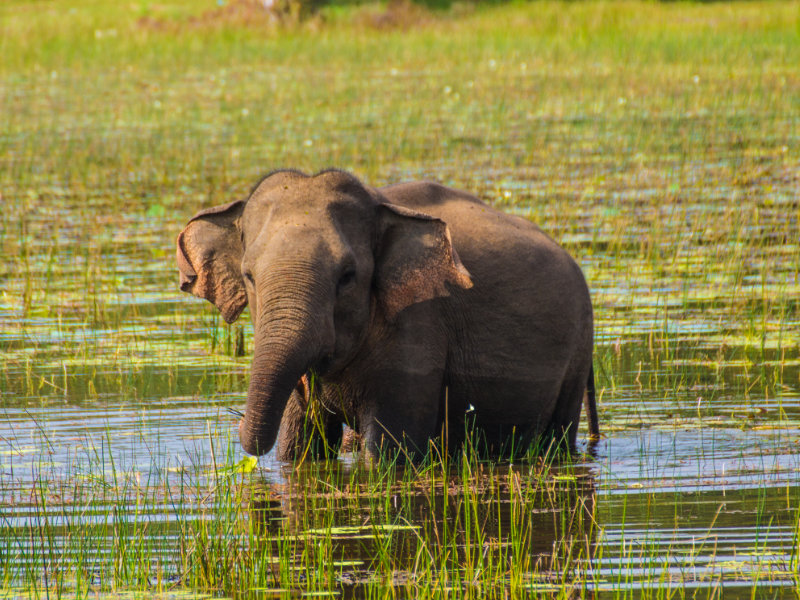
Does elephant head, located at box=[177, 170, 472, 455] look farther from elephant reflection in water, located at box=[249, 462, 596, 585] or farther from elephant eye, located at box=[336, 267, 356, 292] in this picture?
elephant reflection in water, located at box=[249, 462, 596, 585]

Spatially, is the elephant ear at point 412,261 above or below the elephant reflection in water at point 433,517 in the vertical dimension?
above

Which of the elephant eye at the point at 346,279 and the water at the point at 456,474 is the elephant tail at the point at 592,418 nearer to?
the water at the point at 456,474

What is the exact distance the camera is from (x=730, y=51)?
31.8 m

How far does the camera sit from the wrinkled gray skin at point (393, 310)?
717cm

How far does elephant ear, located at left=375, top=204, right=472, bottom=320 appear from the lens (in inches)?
307

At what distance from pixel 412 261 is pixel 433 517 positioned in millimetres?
1713

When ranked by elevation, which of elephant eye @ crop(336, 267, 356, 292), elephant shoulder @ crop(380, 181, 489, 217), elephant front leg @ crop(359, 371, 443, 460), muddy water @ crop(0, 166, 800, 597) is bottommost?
muddy water @ crop(0, 166, 800, 597)

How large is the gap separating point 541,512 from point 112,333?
5356 millimetres

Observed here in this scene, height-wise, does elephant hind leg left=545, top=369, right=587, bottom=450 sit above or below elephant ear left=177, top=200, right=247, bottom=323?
below

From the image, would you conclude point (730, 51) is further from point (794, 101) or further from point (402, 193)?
point (402, 193)

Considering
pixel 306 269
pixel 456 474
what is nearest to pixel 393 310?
pixel 306 269

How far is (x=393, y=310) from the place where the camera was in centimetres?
784

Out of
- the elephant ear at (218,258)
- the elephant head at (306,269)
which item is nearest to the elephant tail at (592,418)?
the elephant head at (306,269)

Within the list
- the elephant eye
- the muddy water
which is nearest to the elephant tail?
the muddy water
